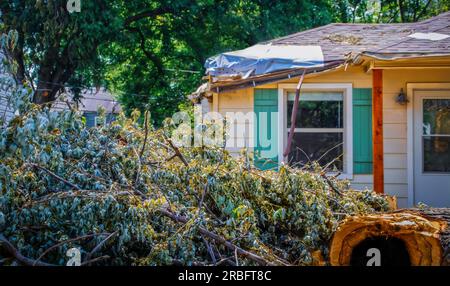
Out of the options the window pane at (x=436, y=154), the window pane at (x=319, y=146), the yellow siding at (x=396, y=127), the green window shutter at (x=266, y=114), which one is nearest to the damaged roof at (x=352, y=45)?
the green window shutter at (x=266, y=114)

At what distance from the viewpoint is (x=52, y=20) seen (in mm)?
16672

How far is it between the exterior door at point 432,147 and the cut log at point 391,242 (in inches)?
202

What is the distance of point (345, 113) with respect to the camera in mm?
10945

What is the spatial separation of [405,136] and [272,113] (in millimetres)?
2107

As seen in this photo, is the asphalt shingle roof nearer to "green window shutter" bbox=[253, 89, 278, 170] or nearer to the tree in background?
"green window shutter" bbox=[253, 89, 278, 170]

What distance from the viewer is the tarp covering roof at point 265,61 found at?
10609 mm

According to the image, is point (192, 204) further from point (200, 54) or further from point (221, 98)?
point (200, 54)

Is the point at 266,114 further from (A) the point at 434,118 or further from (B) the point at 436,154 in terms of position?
(B) the point at 436,154

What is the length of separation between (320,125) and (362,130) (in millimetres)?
684

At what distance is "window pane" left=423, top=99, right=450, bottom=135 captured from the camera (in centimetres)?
1073

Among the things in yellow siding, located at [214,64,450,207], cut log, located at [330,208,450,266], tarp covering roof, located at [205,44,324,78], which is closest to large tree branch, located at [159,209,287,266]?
cut log, located at [330,208,450,266]

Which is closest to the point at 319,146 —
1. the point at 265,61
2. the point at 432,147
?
the point at 265,61
